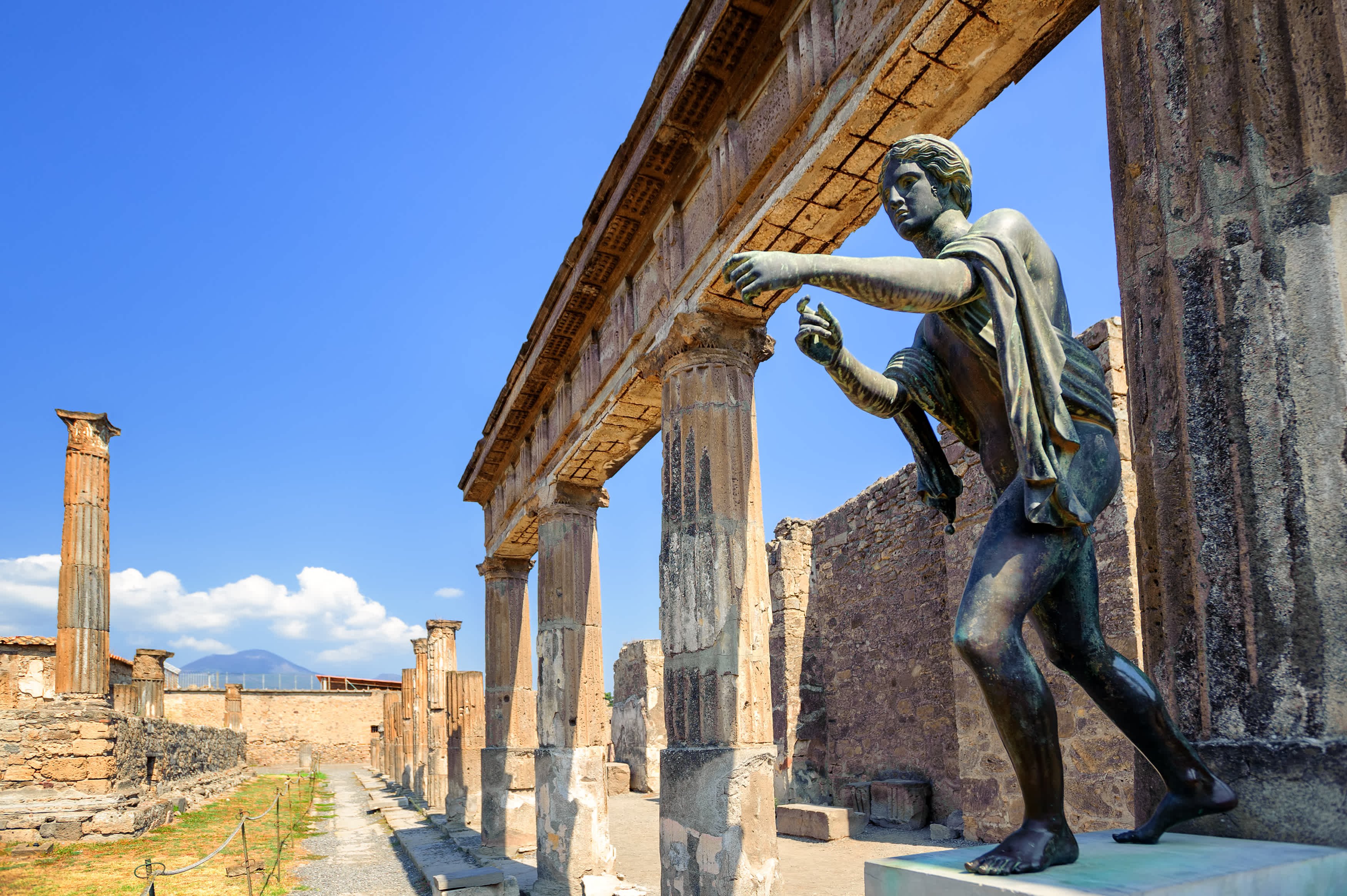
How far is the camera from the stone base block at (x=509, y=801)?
38.6 ft

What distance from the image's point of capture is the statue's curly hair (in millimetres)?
2584

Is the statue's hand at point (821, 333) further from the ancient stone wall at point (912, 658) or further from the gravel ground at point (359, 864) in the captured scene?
the gravel ground at point (359, 864)

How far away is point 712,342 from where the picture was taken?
19.8ft

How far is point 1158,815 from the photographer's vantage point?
2162mm

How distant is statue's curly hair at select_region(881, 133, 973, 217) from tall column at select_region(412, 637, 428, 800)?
22.2 meters

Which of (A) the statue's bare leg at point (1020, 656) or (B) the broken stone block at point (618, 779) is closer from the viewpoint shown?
(A) the statue's bare leg at point (1020, 656)

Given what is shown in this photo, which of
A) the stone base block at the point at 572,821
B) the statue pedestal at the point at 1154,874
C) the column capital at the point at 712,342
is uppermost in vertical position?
the column capital at the point at 712,342

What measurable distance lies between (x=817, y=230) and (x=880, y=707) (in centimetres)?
947

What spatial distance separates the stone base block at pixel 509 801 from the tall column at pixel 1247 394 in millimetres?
10670

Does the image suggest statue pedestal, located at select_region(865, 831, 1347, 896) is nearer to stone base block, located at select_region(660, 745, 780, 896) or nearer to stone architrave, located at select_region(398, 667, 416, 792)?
stone base block, located at select_region(660, 745, 780, 896)

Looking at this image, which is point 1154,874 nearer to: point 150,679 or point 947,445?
point 947,445

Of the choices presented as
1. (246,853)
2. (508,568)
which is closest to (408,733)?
(508,568)

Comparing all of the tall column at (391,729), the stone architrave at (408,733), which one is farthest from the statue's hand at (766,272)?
the tall column at (391,729)

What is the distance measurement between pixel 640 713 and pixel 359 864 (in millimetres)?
9159
